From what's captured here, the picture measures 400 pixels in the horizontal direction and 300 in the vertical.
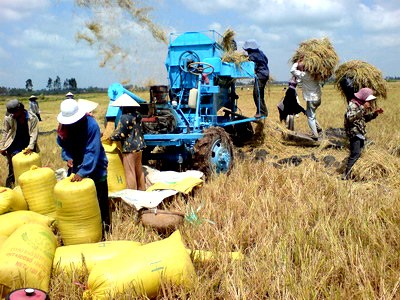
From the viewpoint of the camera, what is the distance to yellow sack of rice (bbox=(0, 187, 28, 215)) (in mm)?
4128

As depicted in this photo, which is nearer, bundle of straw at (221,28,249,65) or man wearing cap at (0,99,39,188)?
man wearing cap at (0,99,39,188)

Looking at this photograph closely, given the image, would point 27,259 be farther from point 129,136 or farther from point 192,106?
point 192,106

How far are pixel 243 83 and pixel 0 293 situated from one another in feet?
22.6

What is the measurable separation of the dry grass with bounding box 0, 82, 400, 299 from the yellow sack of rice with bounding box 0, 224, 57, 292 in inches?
5.2

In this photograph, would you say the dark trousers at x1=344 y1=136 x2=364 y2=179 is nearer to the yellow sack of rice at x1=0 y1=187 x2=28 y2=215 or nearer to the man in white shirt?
the man in white shirt

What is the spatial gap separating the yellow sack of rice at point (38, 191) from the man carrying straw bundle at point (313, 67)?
618 centimetres

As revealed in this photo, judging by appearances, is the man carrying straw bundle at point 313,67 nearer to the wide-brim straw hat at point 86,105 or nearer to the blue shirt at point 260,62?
the blue shirt at point 260,62

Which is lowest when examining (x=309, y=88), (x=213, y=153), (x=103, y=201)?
(x=103, y=201)

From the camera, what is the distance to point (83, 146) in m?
4.27

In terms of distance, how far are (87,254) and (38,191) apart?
150cm

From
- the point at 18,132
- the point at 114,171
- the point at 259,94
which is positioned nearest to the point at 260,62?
the point at 259,94

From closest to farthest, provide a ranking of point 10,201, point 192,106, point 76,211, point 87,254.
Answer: point 87,254 → point 76,211 → point 10,201 → point 192,106

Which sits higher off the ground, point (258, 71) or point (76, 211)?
point (258, 71)

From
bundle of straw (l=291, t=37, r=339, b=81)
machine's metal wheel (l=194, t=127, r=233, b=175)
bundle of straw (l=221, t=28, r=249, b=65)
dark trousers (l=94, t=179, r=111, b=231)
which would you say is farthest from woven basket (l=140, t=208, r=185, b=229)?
bundle of straw (l=291, t=37, r=339, b=81)
